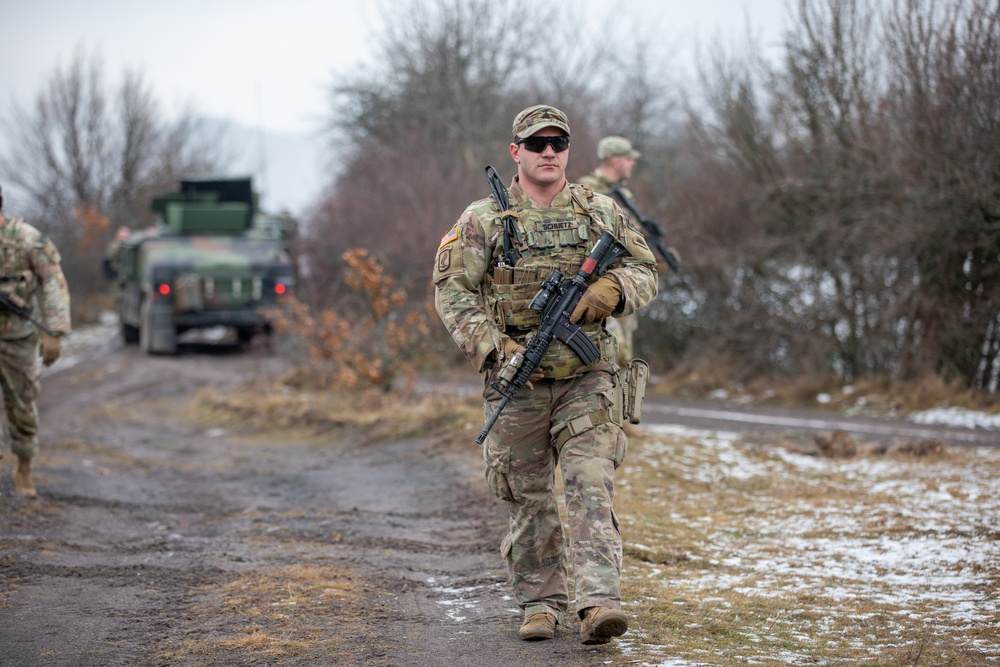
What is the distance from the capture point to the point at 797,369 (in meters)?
15.7

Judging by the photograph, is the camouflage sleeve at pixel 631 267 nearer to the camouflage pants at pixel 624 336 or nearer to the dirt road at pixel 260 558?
the dirt road at pixel 260 558

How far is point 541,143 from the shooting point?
4922 mm

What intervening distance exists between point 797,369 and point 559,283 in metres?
11.6

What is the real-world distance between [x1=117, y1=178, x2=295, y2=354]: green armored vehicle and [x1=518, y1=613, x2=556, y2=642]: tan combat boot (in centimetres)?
1527

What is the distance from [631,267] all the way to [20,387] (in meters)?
4.65

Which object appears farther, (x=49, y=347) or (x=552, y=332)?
(x=49, y=347)

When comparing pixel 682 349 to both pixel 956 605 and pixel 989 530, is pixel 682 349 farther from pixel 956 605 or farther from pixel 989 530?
pixel 956 605

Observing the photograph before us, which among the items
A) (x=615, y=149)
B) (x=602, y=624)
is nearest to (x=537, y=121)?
(x=602, y=624)

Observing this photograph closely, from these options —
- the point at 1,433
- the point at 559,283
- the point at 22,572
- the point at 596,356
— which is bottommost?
the point at 22,572

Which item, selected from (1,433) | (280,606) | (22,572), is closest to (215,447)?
(1,433)

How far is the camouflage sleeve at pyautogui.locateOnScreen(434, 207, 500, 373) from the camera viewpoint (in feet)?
15.9

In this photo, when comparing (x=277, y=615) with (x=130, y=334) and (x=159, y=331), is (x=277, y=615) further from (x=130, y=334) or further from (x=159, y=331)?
(x=130, y=334)

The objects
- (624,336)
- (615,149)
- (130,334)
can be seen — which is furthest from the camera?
(130,334)

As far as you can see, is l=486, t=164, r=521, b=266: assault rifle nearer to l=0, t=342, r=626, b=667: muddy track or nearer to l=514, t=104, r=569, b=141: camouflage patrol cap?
l=514, t=104, r=569, b=141: camouflage patrol cap
